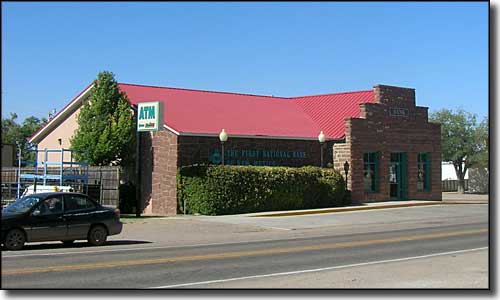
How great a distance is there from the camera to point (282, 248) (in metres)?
16.6

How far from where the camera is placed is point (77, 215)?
57.6 ft

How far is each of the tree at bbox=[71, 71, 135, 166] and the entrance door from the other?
1501cm

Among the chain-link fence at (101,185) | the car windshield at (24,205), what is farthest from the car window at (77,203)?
the chain-link fence at (101,185)

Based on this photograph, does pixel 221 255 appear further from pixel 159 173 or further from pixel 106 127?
pixel 106 127

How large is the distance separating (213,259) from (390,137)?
81.9 feet

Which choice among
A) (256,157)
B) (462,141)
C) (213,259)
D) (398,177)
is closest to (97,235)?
(213,259)

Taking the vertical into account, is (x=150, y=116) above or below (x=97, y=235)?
above

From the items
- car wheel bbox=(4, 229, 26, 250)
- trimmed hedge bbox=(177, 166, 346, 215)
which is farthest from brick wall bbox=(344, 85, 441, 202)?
car wheel bbox=(4, 229, 26, 250)

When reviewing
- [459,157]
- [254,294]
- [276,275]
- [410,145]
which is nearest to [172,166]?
[410,145]

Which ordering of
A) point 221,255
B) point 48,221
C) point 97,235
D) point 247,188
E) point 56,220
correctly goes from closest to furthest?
point 221,255 < point 48,221 < point 56,220 < point 97,235 < point 247,188

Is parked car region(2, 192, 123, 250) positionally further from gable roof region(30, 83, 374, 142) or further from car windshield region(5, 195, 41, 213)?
gable roof region(30, 83, 374, 142)

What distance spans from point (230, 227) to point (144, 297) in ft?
55.0

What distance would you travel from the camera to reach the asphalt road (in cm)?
1100

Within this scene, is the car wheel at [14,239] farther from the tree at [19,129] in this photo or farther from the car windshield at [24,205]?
the tree at [19,129]
